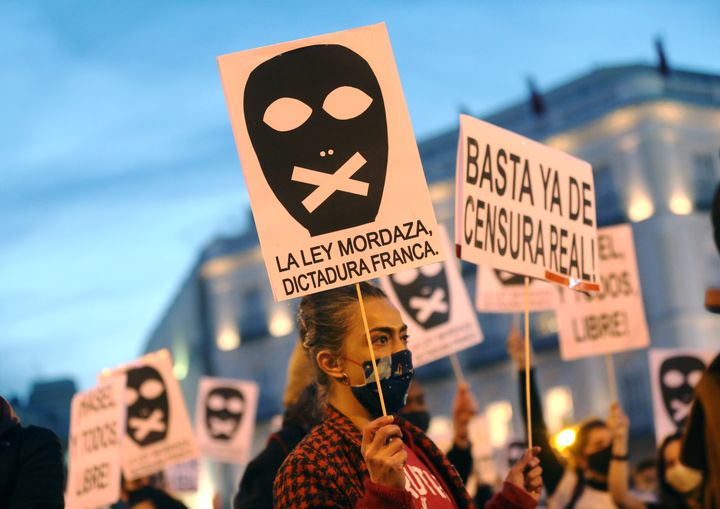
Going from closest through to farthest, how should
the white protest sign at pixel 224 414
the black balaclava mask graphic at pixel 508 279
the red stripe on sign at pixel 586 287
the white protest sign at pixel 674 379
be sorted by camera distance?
1. the red stripe on sign at pixel 586 287
2. the black balaclava mask graphic at pixel 508 279
3. the white protest sign at pixel 674 379
4. the white protest sign at pixel 224 414

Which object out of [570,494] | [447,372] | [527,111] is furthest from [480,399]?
[570,494]

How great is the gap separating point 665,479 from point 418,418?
2.76 meters

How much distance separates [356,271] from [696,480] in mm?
4950

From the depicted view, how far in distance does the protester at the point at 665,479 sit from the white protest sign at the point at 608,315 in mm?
794

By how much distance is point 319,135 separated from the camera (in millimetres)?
4867

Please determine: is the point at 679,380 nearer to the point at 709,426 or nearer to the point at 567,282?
the point at 567,282

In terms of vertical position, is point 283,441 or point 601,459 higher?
point 283,441

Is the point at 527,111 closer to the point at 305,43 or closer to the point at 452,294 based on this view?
the point at 452,294

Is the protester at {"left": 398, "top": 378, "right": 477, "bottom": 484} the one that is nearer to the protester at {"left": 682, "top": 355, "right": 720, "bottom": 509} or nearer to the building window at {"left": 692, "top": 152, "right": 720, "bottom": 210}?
the protester at {"left": 682, "top": 355, "right": 720, "bottom": 509}

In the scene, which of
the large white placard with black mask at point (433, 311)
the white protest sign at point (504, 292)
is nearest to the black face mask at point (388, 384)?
the large white placard with black mask at point (433, 311)

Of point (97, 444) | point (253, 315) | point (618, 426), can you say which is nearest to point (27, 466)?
point (618, 426)

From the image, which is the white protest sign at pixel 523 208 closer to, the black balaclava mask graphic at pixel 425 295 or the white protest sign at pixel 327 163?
the white protest sign at pixel 327 163

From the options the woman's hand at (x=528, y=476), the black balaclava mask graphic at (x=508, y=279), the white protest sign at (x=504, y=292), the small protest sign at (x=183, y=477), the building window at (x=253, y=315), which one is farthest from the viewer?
the building window at (x=253, y=315)

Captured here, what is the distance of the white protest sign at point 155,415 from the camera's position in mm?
10625
